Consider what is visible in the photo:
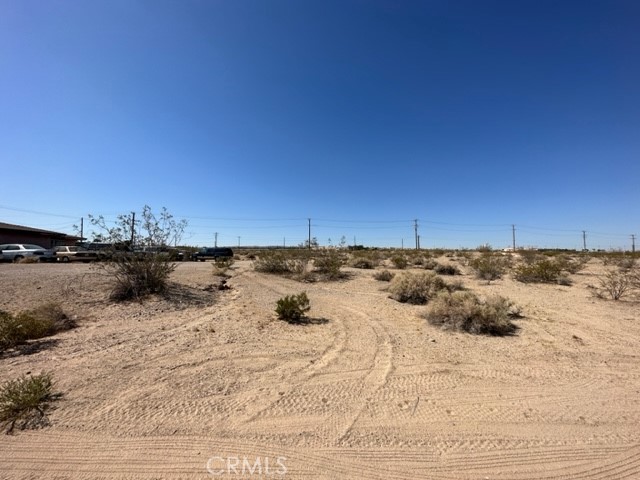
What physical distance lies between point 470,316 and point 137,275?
10.4 m

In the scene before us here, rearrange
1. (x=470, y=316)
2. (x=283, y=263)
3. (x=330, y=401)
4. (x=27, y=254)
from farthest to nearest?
(x=27, y=254) < (x=283, y=263) < (x=470, y=316) < (x=330, y=401)

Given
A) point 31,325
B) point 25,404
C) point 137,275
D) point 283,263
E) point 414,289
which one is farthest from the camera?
point 283,263

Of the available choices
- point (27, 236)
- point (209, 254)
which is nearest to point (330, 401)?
point (209, 254)

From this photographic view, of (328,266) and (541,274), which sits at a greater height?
(328,266)

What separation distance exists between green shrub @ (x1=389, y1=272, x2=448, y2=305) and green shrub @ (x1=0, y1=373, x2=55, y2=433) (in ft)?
31.6

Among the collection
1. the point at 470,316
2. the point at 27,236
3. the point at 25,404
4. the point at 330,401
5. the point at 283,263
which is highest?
the point at 27,236

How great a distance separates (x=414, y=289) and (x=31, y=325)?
34.1 feet

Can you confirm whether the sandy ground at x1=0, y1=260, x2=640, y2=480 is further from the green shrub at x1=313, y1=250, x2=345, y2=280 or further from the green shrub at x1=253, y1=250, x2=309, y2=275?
the green shrub at x1=253, y1=250, x2=309, y2=275

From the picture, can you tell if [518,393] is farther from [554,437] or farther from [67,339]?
[67,339]

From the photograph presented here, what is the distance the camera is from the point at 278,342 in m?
6.45

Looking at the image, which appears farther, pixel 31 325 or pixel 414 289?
pixel 414 289

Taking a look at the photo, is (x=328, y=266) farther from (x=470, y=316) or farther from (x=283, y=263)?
(x=470, y=316)

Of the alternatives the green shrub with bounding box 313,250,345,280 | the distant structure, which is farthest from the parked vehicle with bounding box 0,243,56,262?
the green shrub with bounding box 313,250,345,280

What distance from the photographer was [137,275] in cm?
1059
